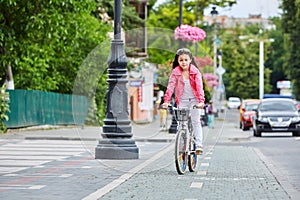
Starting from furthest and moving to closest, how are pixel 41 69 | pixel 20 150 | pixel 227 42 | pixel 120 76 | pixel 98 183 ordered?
pixel 227 42
pixel 41 69
pixel 20 150
pixel 120 76
pixel 98 183

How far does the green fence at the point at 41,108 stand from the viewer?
32375 millimetres

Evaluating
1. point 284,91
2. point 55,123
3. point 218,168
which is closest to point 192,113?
point 218,168

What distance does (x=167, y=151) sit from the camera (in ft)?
66.4

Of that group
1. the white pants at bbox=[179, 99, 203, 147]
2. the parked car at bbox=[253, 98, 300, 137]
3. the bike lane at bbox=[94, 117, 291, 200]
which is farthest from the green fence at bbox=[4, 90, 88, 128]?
the white pants at bbox=[179, 99, 203, 147]

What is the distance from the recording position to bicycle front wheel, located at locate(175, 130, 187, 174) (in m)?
13.0

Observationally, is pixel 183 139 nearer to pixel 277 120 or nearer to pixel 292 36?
pixel 277 120

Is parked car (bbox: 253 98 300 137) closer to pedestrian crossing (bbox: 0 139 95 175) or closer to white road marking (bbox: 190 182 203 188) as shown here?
pedestrian crossing (bbox: 0 139 95 175)

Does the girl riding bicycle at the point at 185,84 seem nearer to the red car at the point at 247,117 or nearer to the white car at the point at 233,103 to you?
the red car at the point at 247,117

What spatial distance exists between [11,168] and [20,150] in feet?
17.9

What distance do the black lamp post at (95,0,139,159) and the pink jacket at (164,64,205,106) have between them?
135 inches

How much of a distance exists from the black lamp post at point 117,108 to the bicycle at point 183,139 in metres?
3.18

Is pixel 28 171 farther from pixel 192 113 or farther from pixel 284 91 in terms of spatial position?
pixel 284 91

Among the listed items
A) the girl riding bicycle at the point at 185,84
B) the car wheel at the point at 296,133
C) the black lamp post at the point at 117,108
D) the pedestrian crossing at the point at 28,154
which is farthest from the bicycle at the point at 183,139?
the car wheel at the point at 296,133

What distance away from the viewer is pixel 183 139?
43.6 ft
